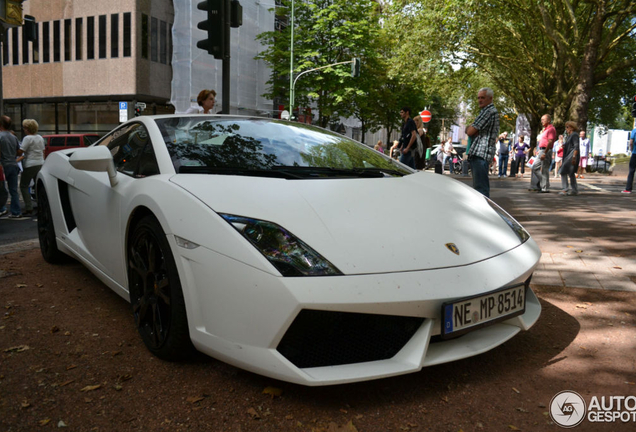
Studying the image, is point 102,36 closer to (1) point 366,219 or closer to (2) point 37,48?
(2) point 37,48

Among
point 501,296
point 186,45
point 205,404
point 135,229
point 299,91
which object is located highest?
point 186,45

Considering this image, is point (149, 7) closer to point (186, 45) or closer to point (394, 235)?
point (186, 45)

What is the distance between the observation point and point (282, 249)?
87.6 inches

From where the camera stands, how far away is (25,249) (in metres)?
5.45

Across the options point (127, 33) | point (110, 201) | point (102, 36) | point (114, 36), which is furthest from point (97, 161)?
point (102, 36)

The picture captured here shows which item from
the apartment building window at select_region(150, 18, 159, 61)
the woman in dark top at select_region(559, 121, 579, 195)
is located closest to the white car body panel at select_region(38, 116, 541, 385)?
the woman in dark top at select_region(559, 121, 579, 195)

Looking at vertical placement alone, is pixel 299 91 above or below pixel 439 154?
above

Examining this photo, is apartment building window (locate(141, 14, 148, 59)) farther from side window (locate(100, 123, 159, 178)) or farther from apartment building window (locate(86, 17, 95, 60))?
side window (locate(100, 123, 159, 178))

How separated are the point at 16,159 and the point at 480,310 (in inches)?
352

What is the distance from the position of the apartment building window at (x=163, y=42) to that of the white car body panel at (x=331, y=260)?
2994 cm

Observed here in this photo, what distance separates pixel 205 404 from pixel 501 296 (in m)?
1.34

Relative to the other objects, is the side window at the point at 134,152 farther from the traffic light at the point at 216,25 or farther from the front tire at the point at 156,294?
the traffic light at the point at 216,25

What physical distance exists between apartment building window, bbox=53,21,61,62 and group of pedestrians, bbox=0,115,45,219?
25739mm

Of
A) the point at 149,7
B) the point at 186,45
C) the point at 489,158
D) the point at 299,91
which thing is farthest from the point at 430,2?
the point at 489,158
